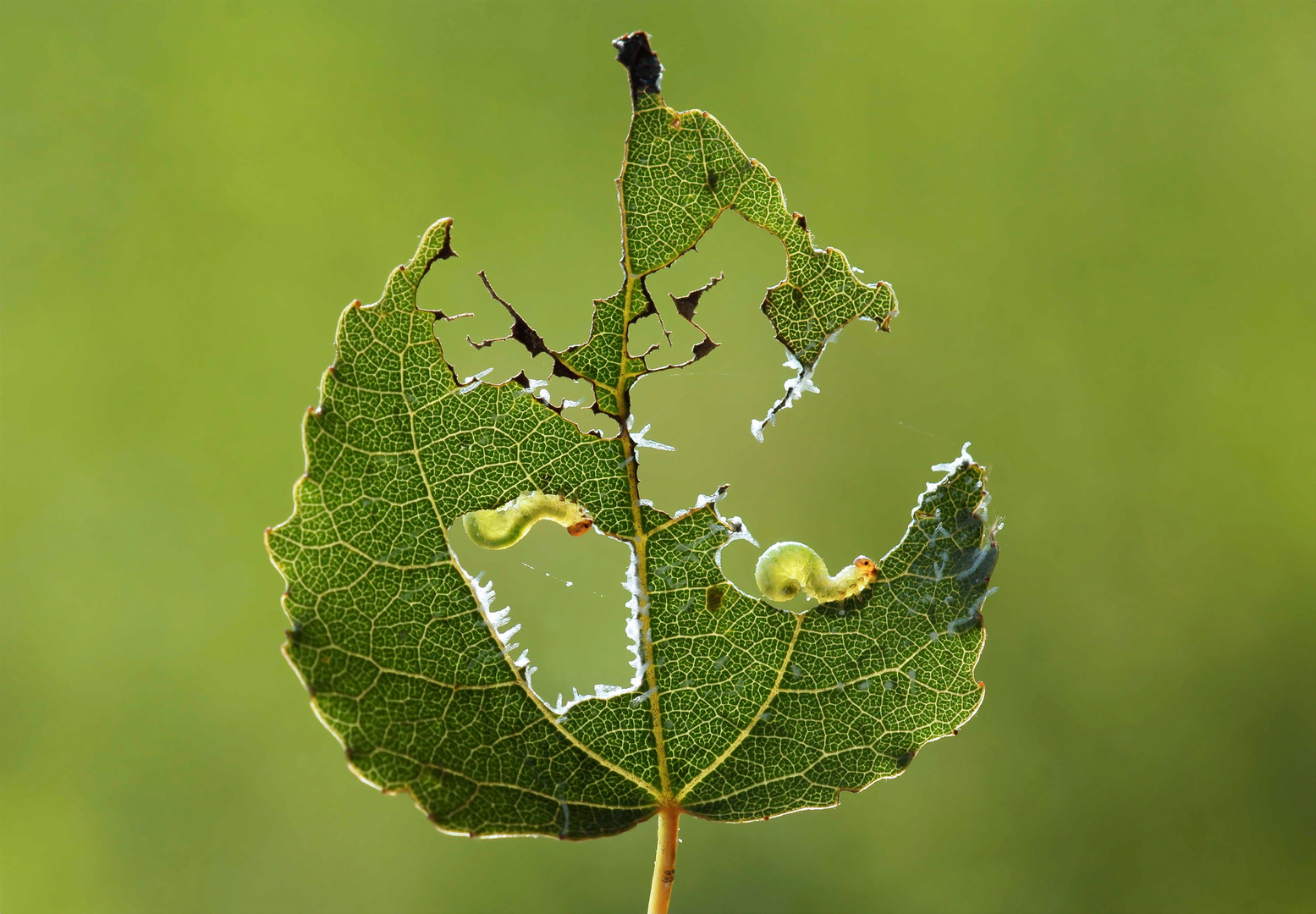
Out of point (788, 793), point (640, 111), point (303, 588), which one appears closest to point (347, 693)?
point (303, 588)

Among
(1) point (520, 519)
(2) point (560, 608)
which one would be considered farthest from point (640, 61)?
(2) point (560, 608)

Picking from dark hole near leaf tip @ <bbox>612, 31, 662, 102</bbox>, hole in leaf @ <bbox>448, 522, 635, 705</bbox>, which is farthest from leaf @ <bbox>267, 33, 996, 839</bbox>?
hole in leaf @ <bbox>448, 522, 635, 705</bbox>

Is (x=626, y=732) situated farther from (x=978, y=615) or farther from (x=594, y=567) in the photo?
(x=594, y=567)

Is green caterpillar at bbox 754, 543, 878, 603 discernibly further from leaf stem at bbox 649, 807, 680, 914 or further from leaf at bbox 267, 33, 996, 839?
leaf stem at bbox 649, 807, 680, 914

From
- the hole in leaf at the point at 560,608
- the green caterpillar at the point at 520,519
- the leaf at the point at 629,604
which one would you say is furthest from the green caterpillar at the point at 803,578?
the hole in leaf at the point at 560,608

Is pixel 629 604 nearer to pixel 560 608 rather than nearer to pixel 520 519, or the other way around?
pixel 520 519
